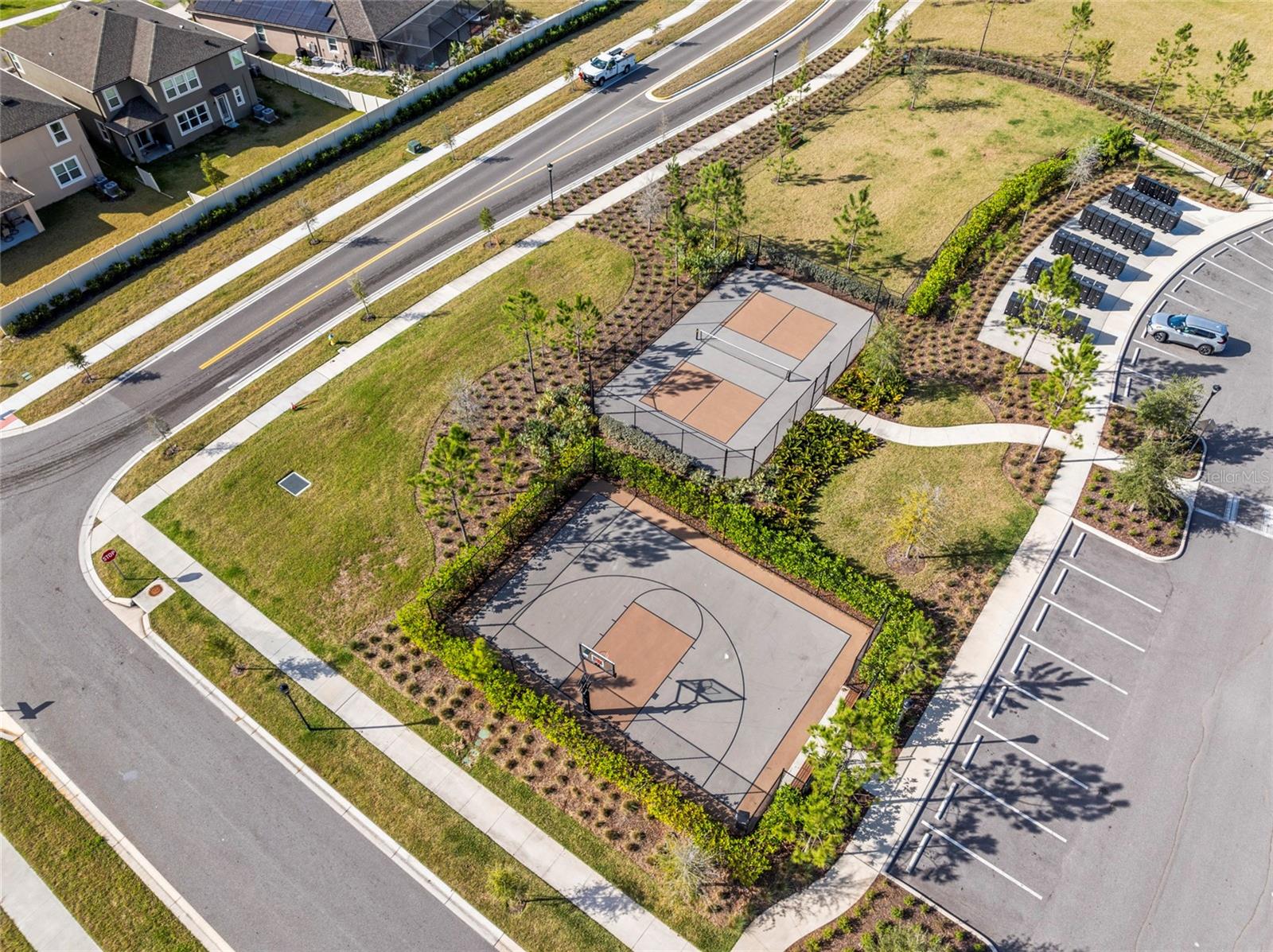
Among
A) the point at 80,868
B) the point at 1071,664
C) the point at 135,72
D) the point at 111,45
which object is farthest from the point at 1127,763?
the point at 111,45

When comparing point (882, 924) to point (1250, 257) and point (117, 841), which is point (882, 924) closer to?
point (117, 841)

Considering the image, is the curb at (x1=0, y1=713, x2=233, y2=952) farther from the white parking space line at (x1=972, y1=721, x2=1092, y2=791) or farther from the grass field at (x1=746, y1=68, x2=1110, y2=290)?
the grass field at (x1=746, y1=68, x2=1110, y2=290)

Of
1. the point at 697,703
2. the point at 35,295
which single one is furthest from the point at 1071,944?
the point at 35,295

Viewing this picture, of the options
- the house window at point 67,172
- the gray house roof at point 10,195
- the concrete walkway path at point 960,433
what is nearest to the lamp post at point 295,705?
the concrete walkway path at point 960,433

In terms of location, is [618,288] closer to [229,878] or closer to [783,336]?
[783,336]

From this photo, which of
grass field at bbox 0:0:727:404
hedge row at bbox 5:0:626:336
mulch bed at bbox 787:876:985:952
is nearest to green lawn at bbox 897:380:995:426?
mulch bed at bbox 787:876:985:952
